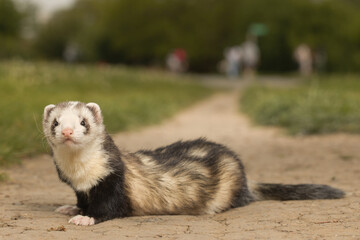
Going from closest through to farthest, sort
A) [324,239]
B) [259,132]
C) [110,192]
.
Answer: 1. [324,239]
2. [110,192]
3. [259,132]

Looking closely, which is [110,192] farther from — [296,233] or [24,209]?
[296,233]

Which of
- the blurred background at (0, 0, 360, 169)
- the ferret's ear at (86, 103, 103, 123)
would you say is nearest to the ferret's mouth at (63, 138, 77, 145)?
the ferret's ear at (86, 103, 103, 123)

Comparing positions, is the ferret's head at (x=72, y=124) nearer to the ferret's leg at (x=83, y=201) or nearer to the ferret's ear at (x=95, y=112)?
the ferret's ear at (x=95, y=112)

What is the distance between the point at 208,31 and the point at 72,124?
159 ft

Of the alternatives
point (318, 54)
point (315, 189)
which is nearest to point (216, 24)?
point (318, 54)

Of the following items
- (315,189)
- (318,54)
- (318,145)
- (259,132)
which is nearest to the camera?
(315,189)

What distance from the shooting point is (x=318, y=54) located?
1911 inches

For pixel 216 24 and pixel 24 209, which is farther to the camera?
pixel 216 24

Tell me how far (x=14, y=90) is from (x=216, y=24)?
40066 mm

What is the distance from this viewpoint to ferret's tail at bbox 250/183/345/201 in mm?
5266

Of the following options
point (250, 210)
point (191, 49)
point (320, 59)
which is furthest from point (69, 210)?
point (191, 49)

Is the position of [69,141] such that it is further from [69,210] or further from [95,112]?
[69,210]

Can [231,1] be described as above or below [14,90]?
above

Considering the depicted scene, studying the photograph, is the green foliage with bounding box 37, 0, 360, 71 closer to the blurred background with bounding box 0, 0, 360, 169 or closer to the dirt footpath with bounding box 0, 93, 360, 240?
the blurred background with bounding box 0, 0, 360, 169
